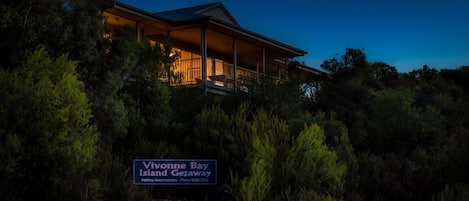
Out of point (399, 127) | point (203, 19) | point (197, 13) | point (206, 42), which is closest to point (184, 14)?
point (197, 13)

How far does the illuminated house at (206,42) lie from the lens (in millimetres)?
20391

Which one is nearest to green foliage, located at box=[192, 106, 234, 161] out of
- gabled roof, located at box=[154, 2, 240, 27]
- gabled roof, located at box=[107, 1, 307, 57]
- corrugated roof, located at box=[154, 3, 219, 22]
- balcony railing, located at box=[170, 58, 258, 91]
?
gabled roof, located at box=[107, 1, 307, 57]

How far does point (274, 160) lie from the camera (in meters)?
9.41

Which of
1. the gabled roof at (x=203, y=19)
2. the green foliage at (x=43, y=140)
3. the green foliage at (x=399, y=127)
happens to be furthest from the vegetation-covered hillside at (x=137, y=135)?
the gabled roof at (x=203, y=19)

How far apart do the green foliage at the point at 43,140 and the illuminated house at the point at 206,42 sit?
815cm

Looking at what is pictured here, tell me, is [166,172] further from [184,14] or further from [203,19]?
[184,14]

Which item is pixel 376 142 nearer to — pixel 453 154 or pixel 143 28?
pixel 453 154

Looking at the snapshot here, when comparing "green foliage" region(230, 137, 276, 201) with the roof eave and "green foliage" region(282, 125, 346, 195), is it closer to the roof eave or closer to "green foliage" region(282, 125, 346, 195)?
"green foliage" region(282, 125, 346, 195)

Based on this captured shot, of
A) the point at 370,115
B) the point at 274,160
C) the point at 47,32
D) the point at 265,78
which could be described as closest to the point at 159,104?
the point at 265,78

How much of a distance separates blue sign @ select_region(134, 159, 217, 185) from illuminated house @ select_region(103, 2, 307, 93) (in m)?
7.84

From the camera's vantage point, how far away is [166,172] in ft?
29.5

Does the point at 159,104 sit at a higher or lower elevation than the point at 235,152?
higher

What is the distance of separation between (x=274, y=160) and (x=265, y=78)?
5.56 meters

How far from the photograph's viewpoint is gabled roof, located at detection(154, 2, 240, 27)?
21.8 metres
